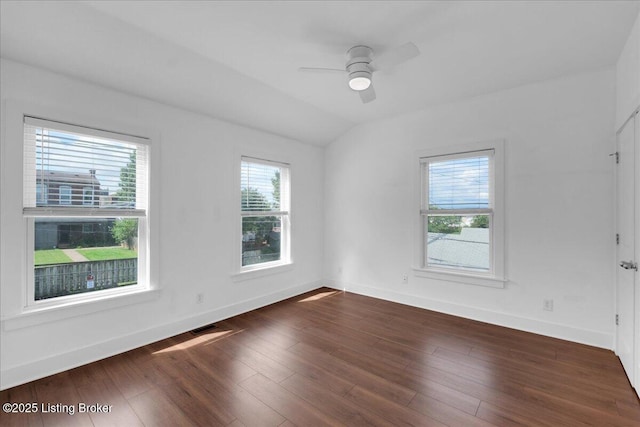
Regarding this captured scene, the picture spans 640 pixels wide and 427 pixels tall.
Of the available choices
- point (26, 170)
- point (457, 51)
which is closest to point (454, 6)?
point (457, 51)

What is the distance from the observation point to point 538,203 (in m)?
3.26

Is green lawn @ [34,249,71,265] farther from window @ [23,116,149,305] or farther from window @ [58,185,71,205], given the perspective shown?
window @ [58,185,71,205]

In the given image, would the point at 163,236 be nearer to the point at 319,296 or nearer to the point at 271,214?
the point at 271,214

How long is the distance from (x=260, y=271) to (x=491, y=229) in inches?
123

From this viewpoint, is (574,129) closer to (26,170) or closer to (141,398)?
(141,398)

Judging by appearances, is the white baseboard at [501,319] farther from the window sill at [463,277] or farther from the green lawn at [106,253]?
the green lawn at [106,253]

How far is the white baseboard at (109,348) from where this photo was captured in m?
2.32

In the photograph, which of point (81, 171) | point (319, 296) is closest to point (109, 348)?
point (81, 171)

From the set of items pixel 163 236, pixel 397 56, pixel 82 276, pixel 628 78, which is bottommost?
pixel 82 276

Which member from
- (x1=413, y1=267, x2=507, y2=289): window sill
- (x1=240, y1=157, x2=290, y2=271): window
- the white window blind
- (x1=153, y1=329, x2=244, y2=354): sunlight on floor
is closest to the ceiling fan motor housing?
(x1=240, y1=157, x2=290, y2=271): window

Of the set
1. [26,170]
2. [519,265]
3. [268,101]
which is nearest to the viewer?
[26,170]

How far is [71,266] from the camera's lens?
106 inches

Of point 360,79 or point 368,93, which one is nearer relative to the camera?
point 360,79

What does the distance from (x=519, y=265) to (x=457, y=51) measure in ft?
8.02
